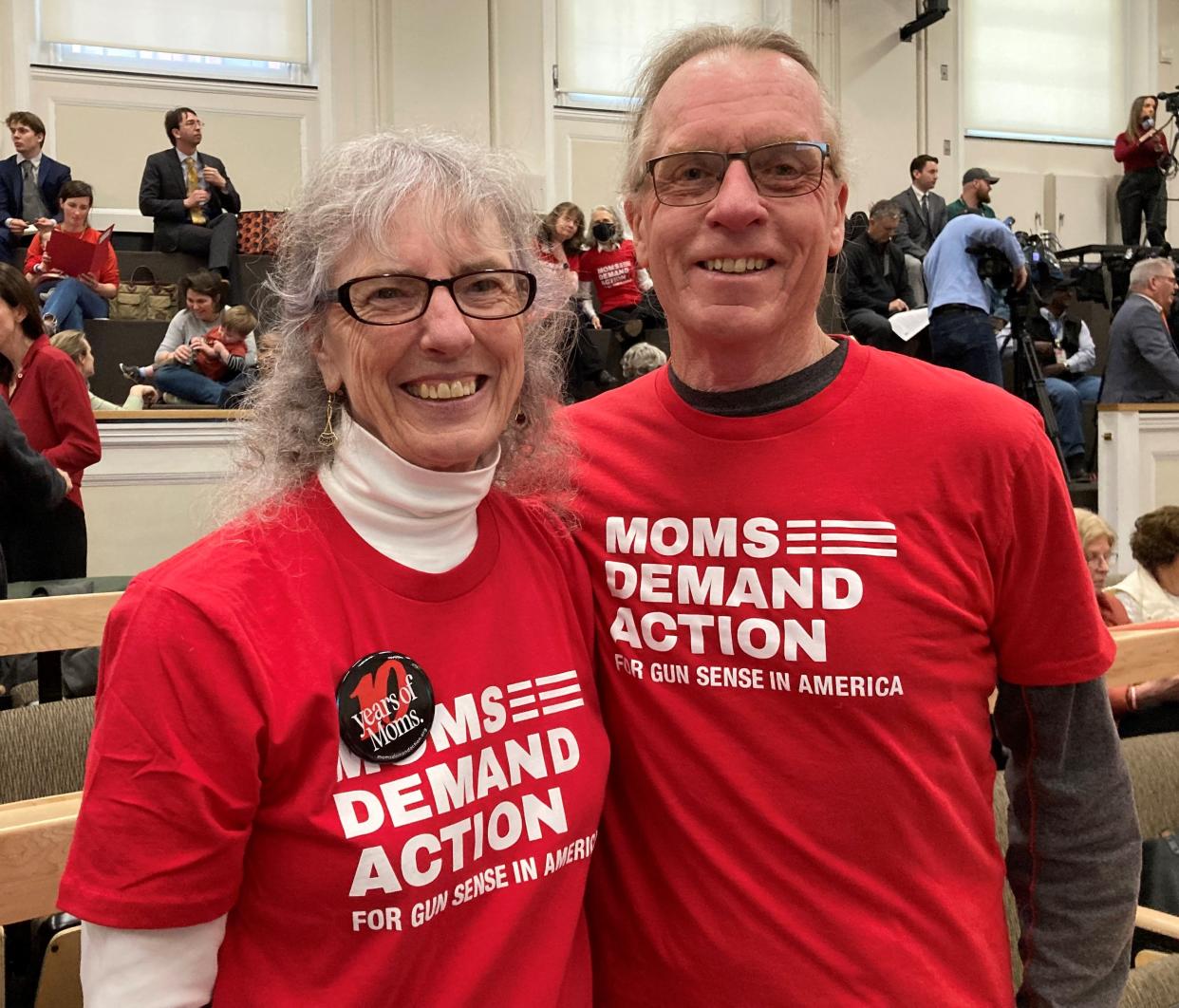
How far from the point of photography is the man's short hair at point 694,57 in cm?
128

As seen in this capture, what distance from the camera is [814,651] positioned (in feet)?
3.88

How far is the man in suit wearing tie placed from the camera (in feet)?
29.6

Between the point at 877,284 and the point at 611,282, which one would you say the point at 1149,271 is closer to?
the point at 877,284

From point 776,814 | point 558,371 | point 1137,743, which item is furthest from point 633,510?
point 1137,743

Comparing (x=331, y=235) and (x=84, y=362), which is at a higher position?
(x=84, y=362)

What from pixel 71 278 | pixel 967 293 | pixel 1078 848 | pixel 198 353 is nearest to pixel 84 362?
pixel 198 353

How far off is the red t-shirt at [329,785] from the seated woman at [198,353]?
5165 mm

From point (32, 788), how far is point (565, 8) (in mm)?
9328

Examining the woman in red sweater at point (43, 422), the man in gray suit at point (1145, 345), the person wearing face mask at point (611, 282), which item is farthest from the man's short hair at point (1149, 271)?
the woman in red sweater at point (43, 422)

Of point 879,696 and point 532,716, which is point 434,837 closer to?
point 532,716

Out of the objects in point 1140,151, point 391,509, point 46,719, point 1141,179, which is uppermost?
point 1140,151

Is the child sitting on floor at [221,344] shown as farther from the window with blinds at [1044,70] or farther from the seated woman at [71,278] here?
the window with blinds at [1044,70]

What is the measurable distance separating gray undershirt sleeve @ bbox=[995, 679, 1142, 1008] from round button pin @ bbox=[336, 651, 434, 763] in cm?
62

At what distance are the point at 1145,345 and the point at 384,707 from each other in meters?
6.49
